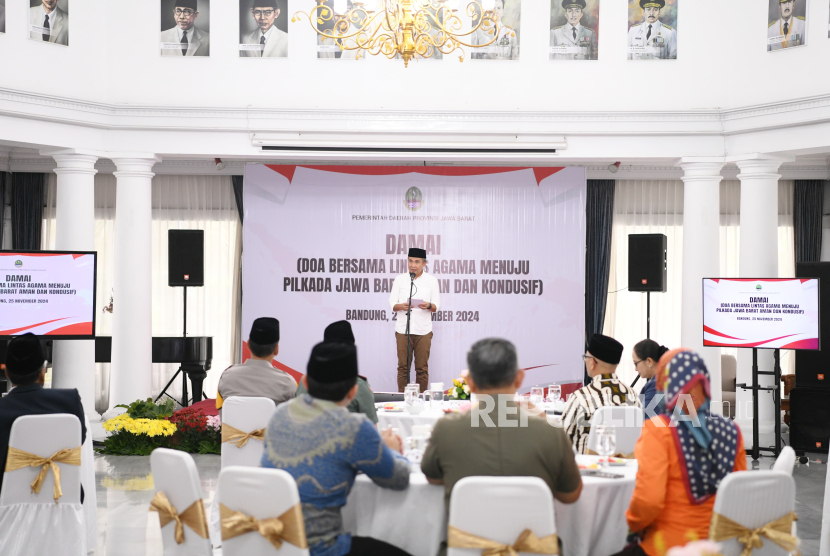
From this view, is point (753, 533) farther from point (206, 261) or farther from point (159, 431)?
point (206, 261)

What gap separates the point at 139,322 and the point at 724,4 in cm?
714

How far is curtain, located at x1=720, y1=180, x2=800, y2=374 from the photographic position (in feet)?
33.5

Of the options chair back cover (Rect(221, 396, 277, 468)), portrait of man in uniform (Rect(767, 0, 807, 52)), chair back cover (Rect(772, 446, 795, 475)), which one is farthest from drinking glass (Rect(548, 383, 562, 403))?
portrait of man in uniform (Rect(767, 0, 807, 52))

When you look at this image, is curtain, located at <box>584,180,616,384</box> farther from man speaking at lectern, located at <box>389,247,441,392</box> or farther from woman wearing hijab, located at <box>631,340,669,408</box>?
woman wearing hijab, located at <box>631,340,669,408</box>

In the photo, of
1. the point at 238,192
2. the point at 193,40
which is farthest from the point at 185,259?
the point at 193,40

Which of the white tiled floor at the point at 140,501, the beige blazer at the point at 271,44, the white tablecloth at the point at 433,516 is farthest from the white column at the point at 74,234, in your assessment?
the white tablecloth at the point at 433,516

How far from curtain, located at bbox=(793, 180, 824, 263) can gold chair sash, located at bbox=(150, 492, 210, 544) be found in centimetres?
945

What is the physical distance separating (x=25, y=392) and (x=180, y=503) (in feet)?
4.32

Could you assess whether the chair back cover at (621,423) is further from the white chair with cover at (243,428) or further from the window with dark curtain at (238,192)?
the window with dark curtain at (238,192)

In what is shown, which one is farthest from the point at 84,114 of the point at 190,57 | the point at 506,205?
the point at 506,205

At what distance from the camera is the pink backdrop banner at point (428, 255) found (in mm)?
8852

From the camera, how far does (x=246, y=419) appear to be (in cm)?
452

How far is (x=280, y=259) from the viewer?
351 inches

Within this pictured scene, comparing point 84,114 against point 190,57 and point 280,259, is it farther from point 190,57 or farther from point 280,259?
point 280,259
